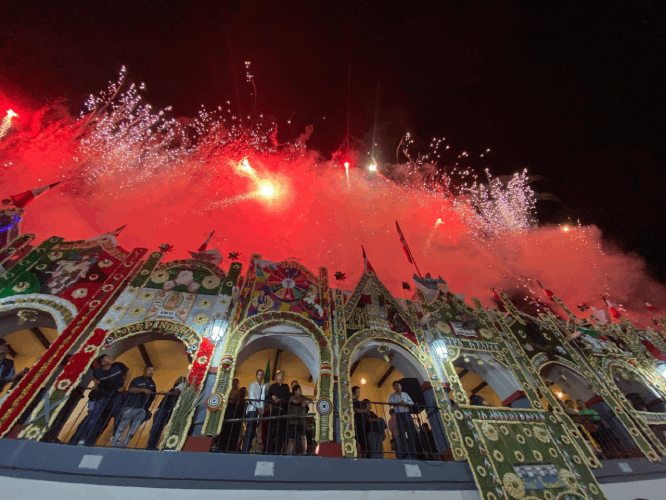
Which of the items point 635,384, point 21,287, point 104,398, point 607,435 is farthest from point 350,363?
point 635,384

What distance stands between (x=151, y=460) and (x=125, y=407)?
2101 millimetres

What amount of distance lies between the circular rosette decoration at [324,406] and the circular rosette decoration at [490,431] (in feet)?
16.1

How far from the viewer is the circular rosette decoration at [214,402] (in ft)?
27.0

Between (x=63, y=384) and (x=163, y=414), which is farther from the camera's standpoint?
(x=163, y=414)

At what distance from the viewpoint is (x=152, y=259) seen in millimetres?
11992

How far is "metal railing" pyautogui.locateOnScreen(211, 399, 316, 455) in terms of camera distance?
26.9 feet

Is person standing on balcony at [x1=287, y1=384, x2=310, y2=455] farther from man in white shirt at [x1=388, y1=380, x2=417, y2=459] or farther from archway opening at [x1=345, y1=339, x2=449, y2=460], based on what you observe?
man in white shirt at [x1=388, y1=380, x2=417, y2=459]

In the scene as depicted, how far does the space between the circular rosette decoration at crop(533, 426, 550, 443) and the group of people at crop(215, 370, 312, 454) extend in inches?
293

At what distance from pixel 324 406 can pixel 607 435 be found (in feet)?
37.1

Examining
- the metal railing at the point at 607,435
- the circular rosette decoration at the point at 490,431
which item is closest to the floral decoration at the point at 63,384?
the circular rosette decoration at the point at 490,431

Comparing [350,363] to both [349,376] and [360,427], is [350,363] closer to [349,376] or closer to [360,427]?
[349,376]

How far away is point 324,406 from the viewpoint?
905 centimetres

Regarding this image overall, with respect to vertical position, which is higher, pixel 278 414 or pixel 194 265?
pixel 194 265

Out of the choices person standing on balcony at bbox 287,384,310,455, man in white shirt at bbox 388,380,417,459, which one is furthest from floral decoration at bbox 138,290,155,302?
man in white shirt at bbox 388,380,417,459
